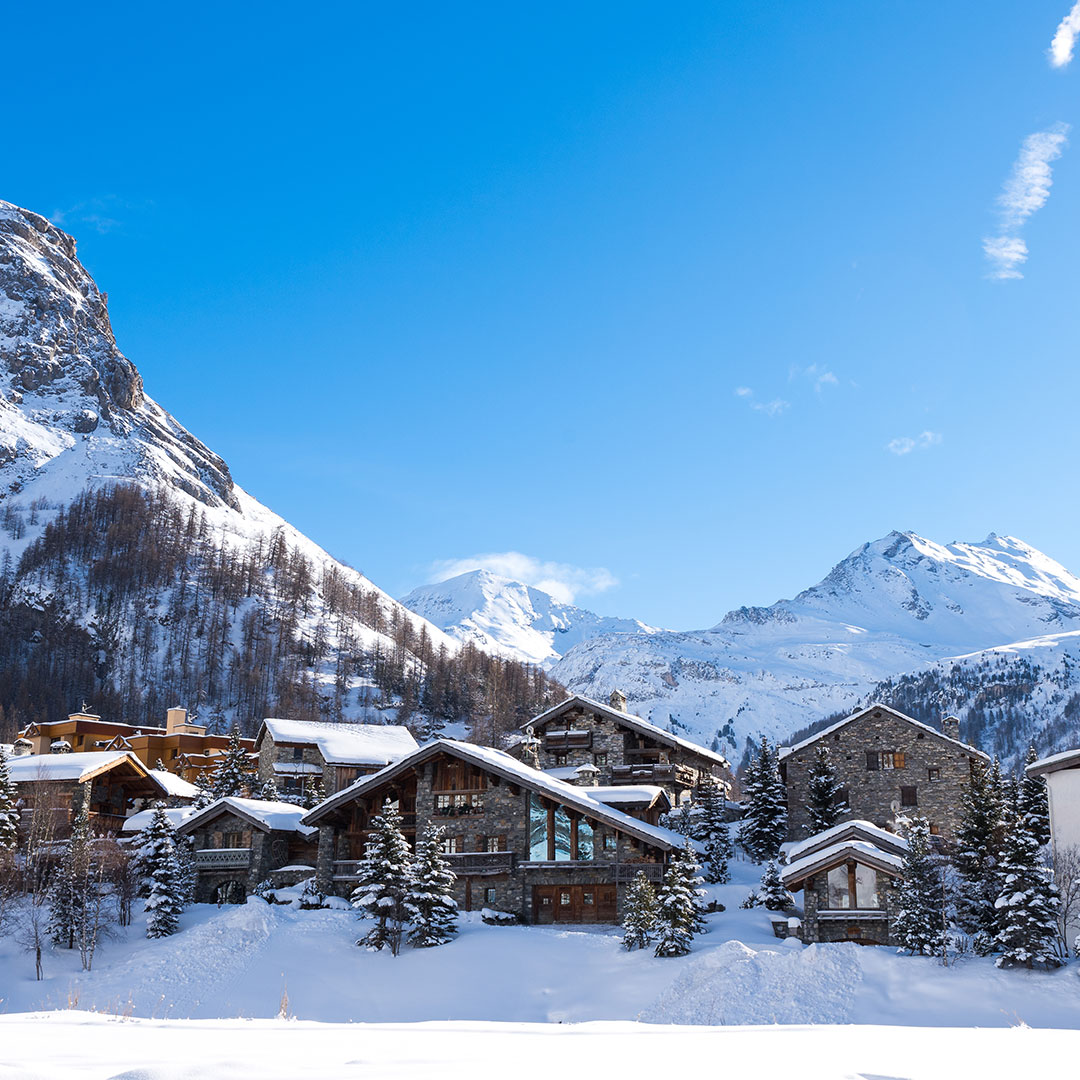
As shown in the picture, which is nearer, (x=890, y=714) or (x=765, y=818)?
(x=890, y=714)

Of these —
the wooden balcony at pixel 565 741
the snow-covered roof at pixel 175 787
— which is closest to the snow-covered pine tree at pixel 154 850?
the snow-covered roof at pixel 175 787

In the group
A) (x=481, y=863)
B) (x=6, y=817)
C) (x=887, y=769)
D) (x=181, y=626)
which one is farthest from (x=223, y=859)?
(x=181, y=626)

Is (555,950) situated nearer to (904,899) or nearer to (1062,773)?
(904,899)

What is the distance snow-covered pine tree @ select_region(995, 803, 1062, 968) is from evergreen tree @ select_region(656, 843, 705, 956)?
9234mm

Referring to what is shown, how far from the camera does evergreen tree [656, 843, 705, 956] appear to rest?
32.3 m

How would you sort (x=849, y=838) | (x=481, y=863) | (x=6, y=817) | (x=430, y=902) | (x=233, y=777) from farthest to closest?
1. (x=233, y=777)
2. (x=6, y=817)
3. (x=481, y=863)
4. (x=430, y=902)
5. (x=849, y=838)

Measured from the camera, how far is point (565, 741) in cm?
6106

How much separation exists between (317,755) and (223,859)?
2204 centimetres

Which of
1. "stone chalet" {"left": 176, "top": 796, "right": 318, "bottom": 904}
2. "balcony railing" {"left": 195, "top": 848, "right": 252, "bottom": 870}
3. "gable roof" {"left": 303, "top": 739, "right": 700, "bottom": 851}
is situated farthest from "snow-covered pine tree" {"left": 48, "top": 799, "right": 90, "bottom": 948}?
"gable roof" {"left": 303, "top": 739, "right": 700, "bottom": 851}

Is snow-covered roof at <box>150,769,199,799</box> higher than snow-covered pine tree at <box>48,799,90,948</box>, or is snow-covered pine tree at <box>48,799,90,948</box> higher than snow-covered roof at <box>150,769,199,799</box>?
snow-covered roof at <box>150,769,199,799</box>

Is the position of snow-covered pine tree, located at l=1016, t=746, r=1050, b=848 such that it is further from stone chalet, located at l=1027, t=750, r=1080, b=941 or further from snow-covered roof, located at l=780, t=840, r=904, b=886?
snow-covered roof, located at l=780, t=840, r=904, b=886

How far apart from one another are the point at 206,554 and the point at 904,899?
165044 millimetres

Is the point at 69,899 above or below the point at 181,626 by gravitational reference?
below

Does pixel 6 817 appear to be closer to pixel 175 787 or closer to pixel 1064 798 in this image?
pixel 175 787
